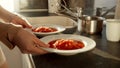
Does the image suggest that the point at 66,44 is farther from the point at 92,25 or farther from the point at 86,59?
the point at 92,25

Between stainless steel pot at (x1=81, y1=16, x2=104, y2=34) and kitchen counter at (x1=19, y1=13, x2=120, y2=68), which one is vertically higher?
stainless steel pot at (x1=81, y1=16, x2=104, y2=34)

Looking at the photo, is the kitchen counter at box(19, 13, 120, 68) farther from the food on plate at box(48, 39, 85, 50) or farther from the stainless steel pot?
the stainless steel pot

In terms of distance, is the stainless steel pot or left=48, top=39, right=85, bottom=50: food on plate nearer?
left=48, top=39, right=85, bottom=50: food on plate

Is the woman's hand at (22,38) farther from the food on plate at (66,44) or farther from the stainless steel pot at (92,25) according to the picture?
the stainless steel pot at (92,25)

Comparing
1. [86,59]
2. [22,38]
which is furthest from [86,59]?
[22,38]

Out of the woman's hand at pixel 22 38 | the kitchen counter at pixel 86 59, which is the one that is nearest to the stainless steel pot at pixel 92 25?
the kitchen counter at pixel 86 59

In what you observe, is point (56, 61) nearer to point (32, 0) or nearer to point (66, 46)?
point (66, 46)

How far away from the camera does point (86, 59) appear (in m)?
0.80

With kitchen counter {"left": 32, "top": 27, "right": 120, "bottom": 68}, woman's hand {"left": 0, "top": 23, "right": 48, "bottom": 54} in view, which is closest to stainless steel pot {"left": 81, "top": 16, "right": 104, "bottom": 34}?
kitchen counter {"left": 32, "top": 27, "right": 120, "bottom": 68}

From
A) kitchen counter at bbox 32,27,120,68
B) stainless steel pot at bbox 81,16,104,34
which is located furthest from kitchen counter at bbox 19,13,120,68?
stainless steel pot at bbox 81,16,104,34

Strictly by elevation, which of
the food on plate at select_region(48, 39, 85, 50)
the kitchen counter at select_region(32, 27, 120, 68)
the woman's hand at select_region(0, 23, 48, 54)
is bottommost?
the kitchen counter at select_region(32, 27, 120, 68)

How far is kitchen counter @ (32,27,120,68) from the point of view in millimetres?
749

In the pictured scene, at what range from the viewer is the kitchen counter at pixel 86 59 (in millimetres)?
749

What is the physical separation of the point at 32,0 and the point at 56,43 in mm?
872
